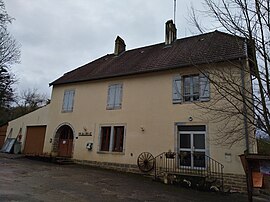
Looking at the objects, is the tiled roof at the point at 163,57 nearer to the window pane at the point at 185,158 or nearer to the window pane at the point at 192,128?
the window pane at the point at 192,128

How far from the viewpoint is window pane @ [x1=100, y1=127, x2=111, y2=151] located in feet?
42.4

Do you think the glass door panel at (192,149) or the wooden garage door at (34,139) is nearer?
the glass door panel at (192,149)

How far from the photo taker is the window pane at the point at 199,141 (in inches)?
399

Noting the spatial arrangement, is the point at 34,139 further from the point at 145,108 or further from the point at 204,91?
the point at 204,91

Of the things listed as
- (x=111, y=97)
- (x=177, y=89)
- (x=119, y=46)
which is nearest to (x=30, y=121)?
(x=111, y=97)

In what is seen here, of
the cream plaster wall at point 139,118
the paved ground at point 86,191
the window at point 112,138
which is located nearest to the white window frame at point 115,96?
the cream plaster wall at point 139,118

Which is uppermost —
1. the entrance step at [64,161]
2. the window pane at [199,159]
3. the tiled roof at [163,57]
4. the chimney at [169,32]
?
the chimney at [169,32]

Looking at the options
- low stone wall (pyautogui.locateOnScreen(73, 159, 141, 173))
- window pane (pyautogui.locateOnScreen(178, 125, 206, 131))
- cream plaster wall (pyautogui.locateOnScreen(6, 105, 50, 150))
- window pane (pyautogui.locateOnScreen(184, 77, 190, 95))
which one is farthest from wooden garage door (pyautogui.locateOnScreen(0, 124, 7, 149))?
window pane (pyautogui.locateOnScreen(184, 77, 190, 95))

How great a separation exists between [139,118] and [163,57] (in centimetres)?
395

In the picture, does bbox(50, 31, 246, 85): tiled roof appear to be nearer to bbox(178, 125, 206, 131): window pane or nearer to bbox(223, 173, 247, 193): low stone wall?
bbox(178, 125, 206, 131): window pane

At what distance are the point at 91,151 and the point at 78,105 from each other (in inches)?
125

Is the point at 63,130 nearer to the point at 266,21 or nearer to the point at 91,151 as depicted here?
the point at 91,151

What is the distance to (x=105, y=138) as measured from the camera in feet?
42.8

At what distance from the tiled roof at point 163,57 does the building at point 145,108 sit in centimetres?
4
